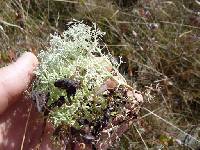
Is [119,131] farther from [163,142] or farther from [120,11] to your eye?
[120,11]

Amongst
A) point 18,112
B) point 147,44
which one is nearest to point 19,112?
point 18,112

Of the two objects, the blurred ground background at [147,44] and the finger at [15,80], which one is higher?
the finger at [15,80]

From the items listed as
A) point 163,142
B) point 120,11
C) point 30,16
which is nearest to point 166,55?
point 120,11

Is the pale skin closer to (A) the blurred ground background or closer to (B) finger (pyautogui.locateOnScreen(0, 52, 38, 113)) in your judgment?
(B) finger (pyautogui.locateOnScreen(0, 52, 38, 113))

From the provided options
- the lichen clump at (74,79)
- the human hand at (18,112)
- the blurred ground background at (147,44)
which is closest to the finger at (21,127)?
the human hand at (18,112)

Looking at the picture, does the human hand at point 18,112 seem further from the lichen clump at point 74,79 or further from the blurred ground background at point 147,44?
the blurred ground background at point 147,44

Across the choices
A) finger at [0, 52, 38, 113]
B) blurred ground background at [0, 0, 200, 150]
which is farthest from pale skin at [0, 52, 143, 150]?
blurred ground background at [0, 0, 200, 150]
